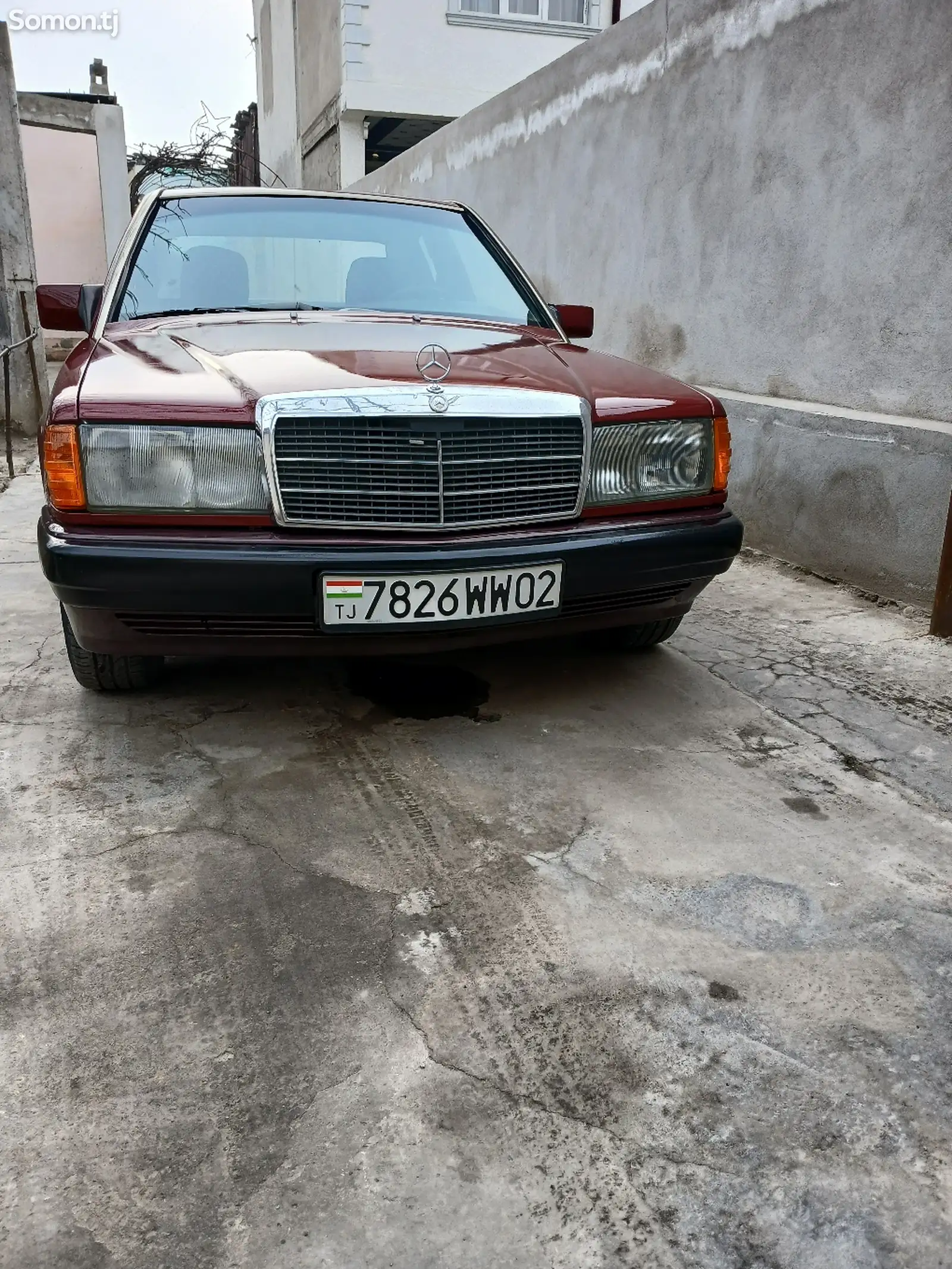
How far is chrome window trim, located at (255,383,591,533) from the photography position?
7.98 feet

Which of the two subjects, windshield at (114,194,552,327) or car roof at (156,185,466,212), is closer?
windshield at (114,194,552,327)

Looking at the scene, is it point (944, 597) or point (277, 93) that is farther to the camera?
point (277, 93)

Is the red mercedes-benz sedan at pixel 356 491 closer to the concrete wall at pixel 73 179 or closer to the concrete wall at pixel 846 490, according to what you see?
Answer: the concrete wall at pixel 846 490

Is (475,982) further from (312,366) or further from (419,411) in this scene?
(312,366)

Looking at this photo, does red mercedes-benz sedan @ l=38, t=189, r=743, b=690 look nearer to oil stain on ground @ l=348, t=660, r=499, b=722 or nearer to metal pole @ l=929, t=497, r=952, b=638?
oil stain on ground @ l=348, t=660, r=499, b=722

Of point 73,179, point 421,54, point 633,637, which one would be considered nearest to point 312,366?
point 633,637

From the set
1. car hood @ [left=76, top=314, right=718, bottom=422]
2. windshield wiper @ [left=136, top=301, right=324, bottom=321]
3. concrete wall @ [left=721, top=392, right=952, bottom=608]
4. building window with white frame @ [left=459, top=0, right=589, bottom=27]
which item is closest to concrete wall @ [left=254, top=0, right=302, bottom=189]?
building window with white frame @ [left=459, top=0, right=589, bottom=27]

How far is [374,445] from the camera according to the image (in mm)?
2496

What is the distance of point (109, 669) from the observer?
3033 mm

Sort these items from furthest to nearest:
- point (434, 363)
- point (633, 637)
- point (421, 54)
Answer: point (421, 54)
point (633, 637)
point (434, 363)

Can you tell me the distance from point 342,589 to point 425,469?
0.38 metres

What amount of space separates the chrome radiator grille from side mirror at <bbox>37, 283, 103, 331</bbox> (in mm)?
1623

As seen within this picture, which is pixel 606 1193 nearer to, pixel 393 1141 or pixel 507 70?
pixel 393 1141

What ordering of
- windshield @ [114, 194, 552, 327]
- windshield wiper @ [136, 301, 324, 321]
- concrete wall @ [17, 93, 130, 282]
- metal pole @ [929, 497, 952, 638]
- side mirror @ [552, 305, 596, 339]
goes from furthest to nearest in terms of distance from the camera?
concrete wall @ [17, 93, 130, 282]
side mirror @ [552, 305, 596, 339]
metal pole @ [929, 497, 952, 638]
windshield @ [114, 194, 552, 327]
windshield wiper @ [136, 301, 324, 321]
